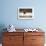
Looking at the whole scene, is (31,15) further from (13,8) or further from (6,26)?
(6,26)

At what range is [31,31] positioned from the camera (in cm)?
376

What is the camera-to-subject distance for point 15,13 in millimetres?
4191

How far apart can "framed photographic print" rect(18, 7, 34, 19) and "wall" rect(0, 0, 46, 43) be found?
0.34 ft

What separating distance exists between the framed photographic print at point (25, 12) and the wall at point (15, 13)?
104mm

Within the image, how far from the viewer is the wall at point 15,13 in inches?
164

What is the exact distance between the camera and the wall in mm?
4168

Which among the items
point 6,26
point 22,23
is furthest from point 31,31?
point 6,26

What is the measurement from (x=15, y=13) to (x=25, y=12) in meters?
0.33

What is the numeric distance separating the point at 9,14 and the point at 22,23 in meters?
0.53

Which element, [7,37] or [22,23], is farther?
[22,23]

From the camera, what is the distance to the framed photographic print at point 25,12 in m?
4.15

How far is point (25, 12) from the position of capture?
13.7 feet

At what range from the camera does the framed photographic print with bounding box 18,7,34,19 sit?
4152 mm

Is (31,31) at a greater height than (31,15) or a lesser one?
lesser
